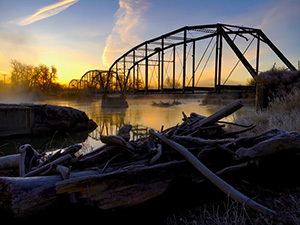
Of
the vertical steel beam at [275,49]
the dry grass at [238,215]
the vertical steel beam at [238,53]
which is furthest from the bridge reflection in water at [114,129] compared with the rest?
the vertical steel beam at [275,49]

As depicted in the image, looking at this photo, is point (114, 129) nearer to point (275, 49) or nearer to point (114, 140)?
point (114, 140)

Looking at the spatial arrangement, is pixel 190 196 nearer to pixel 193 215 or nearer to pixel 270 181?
pixel 193 215

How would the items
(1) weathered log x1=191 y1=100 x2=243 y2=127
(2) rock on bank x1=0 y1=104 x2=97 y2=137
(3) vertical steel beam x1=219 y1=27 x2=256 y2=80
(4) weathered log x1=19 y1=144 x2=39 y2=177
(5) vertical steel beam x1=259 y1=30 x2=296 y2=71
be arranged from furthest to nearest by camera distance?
(5) vertical steel beam x1=259 y1=30 x2=296 y2=71
(3) vertical steel beam x1=219 y1=27 x2=256 y2=80
(2) rock on bank x1=0 y1=104 x2=97 y2=137
(1) weathered log x1=191 y1=100 x2=243 y2=127
(4) weathered log x1=19 y1=144 x2=39 y2=177

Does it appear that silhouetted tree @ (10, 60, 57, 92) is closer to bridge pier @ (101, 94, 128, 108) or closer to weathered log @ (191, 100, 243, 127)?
bridge pier @ (101, 94, 128, 108)

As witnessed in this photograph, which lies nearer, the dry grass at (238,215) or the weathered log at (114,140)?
the dry grass at (238,215)

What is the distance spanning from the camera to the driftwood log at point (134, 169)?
1.57m

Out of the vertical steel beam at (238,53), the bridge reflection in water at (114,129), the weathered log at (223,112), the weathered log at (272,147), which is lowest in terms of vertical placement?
the bridge reflection in water at (114,129)

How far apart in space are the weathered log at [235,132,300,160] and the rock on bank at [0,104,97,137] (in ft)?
44.6

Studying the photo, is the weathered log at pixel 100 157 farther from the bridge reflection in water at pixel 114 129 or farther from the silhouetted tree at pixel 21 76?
the silhouetted tree at pixel 21 76

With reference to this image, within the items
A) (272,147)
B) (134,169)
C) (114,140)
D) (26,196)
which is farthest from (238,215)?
(26,196)

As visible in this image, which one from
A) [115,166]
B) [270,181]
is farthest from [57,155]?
[270,181]

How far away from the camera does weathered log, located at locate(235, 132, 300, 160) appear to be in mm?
1928

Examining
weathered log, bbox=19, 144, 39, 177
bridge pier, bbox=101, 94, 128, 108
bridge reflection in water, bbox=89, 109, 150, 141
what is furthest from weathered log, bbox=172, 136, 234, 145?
bridge pier, bbox=101, 94, 128, 108

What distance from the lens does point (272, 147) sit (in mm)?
1946
